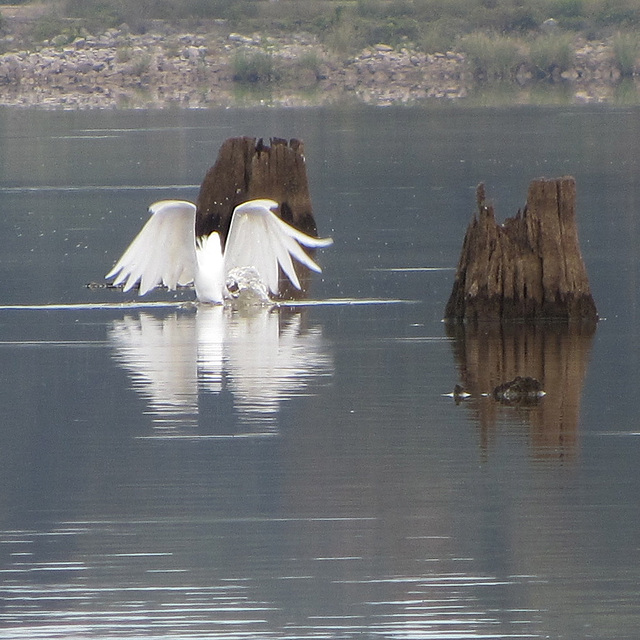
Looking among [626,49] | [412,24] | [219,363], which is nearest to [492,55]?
[626,49]

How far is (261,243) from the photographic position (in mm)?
17703

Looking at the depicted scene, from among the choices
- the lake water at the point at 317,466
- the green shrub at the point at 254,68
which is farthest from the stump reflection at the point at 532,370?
the green shrub at the point at 254,68

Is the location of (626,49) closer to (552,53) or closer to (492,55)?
(552,53)

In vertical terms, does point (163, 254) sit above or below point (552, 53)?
below

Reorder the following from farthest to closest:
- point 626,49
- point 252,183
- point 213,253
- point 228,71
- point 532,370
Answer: point 228,71 → point 626,49 → point 252,183 → point 213,253 → point 532,370

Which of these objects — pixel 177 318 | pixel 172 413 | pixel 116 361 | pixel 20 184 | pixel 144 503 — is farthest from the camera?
pixel 20 184

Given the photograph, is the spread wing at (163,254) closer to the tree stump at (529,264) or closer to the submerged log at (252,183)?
the tree stump at (529,264)

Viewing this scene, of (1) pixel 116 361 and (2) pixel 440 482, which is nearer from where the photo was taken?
(2) pixel 440 482

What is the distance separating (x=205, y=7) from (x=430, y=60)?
12.4 meters

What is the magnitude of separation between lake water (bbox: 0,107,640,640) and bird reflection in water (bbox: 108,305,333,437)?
0.03 m

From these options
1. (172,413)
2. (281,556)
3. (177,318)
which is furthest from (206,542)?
(177,318)

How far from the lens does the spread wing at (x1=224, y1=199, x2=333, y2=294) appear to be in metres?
17.6

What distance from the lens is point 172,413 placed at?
12.2m

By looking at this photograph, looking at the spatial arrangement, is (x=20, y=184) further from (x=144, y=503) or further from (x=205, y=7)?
(x=205, y=7)
